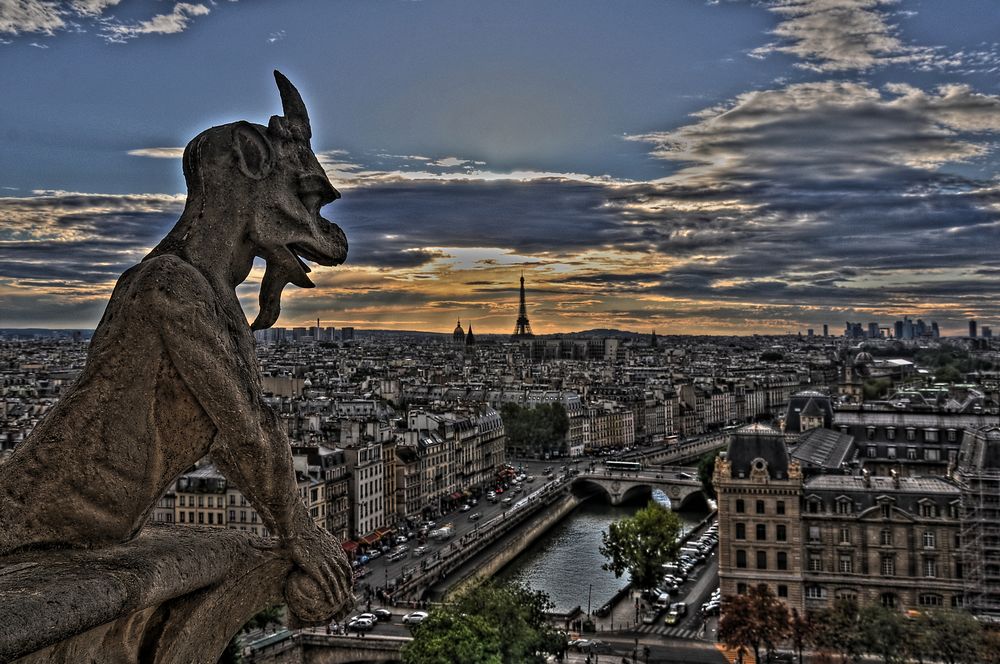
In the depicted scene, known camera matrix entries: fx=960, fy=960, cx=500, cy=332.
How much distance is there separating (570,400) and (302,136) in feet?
258

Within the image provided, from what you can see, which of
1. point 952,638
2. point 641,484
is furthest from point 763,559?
point 641,484

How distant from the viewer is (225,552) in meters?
3.83

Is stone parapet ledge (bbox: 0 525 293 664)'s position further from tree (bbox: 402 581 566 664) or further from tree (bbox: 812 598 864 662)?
tree (bbox: 812 598 864 662)

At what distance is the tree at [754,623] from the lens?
27000 millimetres

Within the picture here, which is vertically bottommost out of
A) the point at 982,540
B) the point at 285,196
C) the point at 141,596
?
the point at 982,540

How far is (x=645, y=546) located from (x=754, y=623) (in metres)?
9.74

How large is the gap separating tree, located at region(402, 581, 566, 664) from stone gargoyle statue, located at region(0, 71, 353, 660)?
19.3 m

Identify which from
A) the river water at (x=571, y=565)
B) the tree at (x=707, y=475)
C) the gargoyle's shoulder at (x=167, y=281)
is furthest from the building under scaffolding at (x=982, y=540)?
the gargoyle's shoulder at (x=167, y=281)

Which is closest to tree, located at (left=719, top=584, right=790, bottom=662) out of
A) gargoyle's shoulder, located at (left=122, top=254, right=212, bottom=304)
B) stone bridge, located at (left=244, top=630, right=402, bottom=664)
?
stone bridge, located at (left=244, top=630, right=402, bottom=664)

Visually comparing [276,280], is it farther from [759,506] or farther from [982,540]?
[982,540]

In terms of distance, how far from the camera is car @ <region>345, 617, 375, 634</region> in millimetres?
29656

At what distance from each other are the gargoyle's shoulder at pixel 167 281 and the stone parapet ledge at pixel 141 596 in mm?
931

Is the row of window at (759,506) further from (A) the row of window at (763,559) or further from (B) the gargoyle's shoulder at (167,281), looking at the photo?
(B) the gargoyle's shoulder at (167,281)

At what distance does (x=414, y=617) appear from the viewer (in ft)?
99.1
